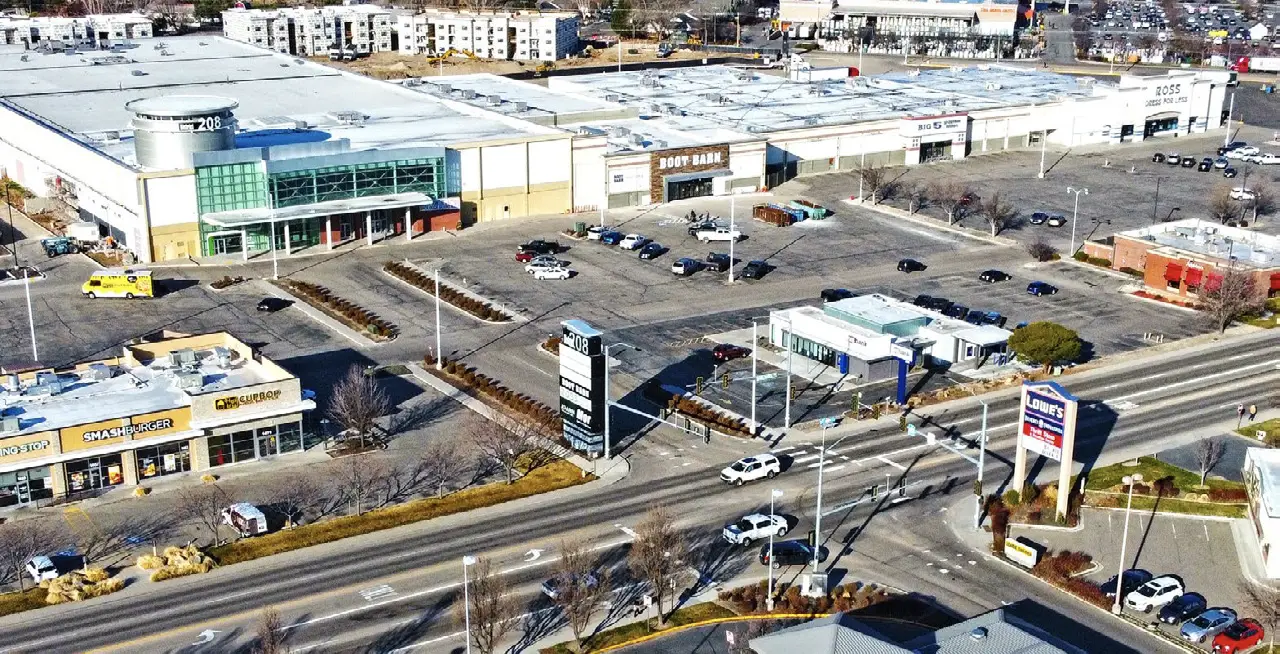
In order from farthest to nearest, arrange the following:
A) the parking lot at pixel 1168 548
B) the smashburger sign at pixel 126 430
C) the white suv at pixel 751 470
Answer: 1. the white suv at pixel 751 470
2. the smashburger sign at pixel 126 430
3. the parking lot at pixel 1168 548

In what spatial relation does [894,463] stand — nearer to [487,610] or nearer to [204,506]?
[487,610]

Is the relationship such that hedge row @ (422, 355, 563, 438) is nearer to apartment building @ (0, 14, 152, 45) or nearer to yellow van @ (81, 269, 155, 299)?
yellow van @ (81, 269, 155, 299)

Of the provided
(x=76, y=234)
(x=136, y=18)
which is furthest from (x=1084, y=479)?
(x=136, y=18)

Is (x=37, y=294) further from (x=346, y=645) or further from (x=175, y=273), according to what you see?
(x=346, y=645)

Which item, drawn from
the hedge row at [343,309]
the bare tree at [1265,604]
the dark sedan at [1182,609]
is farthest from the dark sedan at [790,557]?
the hedge row at [343,309]

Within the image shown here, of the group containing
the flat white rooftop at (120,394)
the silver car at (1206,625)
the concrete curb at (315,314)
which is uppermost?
the flat white rooftop at (120,394)

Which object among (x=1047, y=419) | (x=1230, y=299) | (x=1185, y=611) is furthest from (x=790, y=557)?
(x=1230, y=299)

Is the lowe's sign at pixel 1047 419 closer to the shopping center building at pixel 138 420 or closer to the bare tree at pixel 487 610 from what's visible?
the bare tree at pixel 487 610

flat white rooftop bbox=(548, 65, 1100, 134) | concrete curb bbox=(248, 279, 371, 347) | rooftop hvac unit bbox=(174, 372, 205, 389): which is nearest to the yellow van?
concrete curb bbox=(248, 279, 371, 347)
